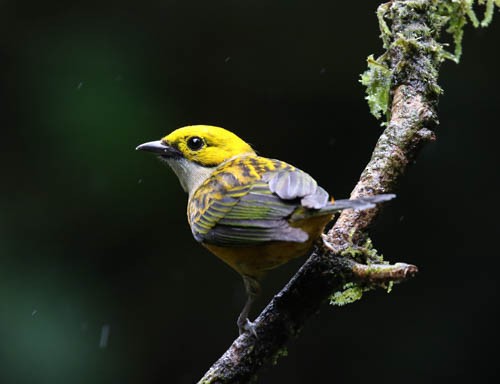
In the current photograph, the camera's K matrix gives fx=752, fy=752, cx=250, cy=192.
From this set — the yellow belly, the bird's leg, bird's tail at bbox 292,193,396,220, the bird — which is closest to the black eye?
the bird

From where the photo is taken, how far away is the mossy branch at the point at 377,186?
2539mm

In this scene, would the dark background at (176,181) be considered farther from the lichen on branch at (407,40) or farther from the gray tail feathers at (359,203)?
the gray tail feathers at (359,203)

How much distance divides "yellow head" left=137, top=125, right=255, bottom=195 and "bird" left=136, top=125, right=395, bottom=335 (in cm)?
12

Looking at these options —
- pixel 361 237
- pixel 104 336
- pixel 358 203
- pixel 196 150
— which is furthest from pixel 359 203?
pixel 104 336

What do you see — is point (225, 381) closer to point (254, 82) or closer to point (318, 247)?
point (318, 247)

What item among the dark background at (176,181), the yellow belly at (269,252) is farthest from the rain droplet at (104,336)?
the yellow belly at (269,252)

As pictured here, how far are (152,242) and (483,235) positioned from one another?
239cm

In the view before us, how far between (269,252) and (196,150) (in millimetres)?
1005

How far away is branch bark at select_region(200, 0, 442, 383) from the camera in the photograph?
2531 millimetres

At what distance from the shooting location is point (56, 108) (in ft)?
17.1

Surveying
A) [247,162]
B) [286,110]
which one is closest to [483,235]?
[286,110]

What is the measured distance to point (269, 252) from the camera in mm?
2662

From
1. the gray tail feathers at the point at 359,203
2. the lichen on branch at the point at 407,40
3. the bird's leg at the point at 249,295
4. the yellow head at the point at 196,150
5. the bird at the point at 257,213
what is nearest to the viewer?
the gray tail feathers at the point at 359,203

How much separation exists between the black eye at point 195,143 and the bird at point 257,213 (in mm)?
196
